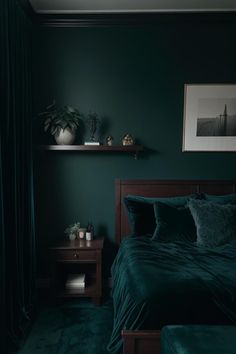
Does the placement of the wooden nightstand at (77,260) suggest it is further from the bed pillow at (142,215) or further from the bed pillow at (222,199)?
the bed pillow at (222,199)

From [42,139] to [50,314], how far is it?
1.72 m

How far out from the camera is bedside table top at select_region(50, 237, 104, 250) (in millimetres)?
2754

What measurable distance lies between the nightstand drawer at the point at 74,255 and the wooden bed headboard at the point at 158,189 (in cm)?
48

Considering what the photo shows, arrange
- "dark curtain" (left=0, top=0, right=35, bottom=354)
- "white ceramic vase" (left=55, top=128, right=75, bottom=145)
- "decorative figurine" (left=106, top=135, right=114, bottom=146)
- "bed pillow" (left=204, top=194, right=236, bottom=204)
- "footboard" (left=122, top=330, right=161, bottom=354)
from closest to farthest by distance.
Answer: "footboard" (left=122, top=330, right=161, bottom=354), "dark curtain" (left=0, top=0, right=35, bottom=354), "bed pillow" (left=204, top=194, right=236, bottom=204), "white ceramic vase" (left=55, top=128, right=75, bottom=145), "decorative figurine" (left=106, top=135, right=114, bottom=146)

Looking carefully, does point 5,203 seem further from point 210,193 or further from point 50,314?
point 210,193

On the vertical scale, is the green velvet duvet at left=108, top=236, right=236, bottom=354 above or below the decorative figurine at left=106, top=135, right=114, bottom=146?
below

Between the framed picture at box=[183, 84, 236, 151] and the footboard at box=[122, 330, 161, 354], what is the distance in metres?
2.03

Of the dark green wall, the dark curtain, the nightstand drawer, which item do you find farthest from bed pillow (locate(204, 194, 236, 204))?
the dark curtain

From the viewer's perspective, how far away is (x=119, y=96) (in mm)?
3121

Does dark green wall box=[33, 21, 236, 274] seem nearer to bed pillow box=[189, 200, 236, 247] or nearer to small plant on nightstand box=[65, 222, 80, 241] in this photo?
small plant on nightstand box=[65, 222, 80, 241]

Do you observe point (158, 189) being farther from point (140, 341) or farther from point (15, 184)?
point (140, 341)

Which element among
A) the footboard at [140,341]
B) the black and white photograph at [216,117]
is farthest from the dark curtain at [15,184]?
the black and white photograph at [216,117]

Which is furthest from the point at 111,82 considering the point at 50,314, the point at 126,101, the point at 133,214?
the point at 50,314

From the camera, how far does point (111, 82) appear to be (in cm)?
311
